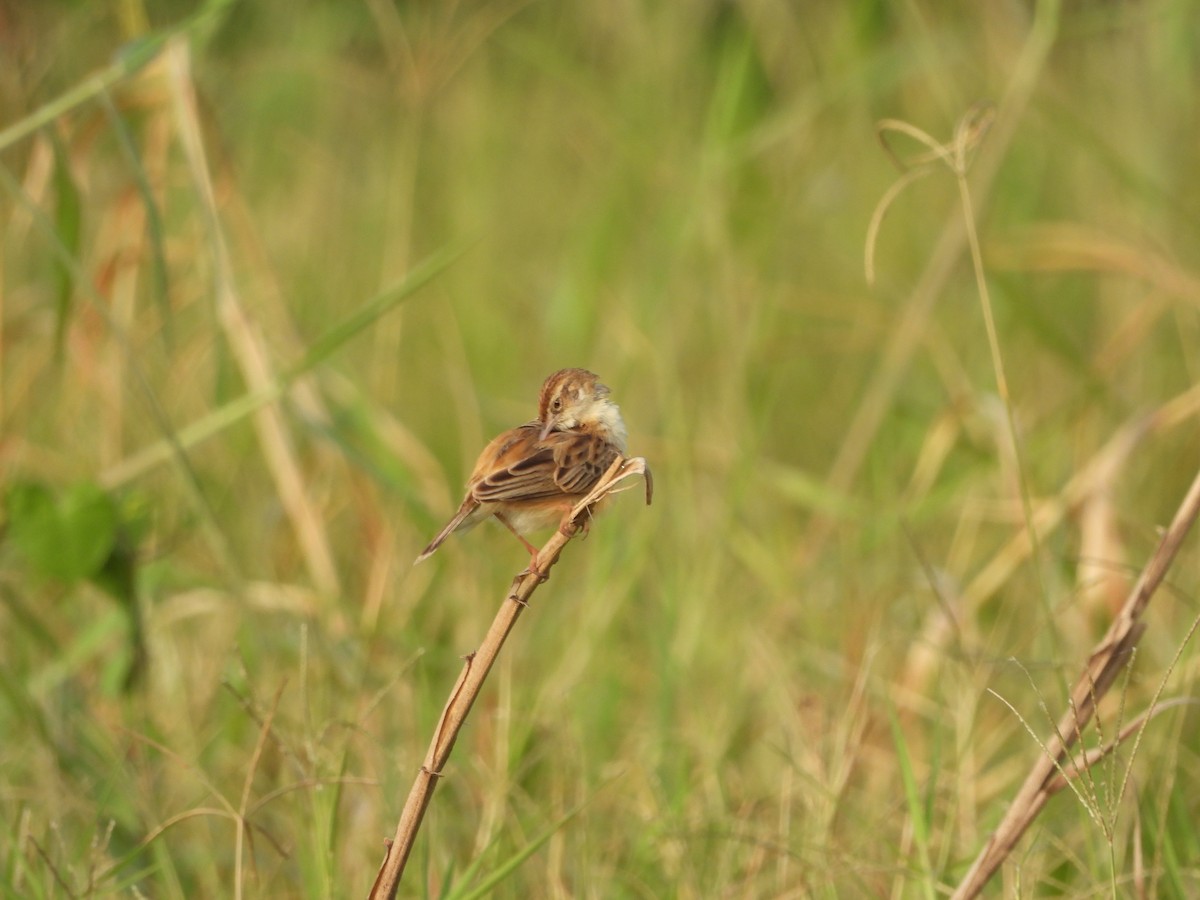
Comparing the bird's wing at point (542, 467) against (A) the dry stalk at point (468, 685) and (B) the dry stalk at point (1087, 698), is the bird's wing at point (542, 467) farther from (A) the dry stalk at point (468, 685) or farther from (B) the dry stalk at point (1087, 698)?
(B) the dry stalk at point (1087, 698)

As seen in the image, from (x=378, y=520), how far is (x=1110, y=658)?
2.13 metres

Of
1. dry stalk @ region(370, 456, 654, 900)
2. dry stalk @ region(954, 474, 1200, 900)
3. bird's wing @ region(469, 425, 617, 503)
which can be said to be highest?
bird's wing @ region(469, 425, 617, 503)

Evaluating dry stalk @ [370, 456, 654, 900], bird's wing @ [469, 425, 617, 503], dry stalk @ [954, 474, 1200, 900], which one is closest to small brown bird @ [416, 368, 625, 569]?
bird's wing @ [469, 425, 617, 503]

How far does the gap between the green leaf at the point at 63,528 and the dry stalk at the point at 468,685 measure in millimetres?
1271

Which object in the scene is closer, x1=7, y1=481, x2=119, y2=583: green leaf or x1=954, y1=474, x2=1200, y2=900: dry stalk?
x1=954, y1=474, x2=1200, y2=900: dry stalk

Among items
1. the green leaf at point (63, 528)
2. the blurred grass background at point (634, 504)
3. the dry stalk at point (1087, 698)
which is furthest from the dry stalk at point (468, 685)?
the green leaf at point (63, 528)

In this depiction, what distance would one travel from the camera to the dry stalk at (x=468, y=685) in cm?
125

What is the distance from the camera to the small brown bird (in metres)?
1.60

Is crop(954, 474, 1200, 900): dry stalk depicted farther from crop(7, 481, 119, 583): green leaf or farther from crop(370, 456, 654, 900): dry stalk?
crop(7, 481, 119, 583): green leaf

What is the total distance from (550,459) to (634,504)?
81.9 inches

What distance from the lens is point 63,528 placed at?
7.89ft

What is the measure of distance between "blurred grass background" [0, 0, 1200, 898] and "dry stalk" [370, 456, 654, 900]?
1.19 feet

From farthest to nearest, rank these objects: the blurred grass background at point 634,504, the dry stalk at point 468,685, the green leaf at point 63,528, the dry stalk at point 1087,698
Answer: the green leaf at point 63,528 → the blurred grass background at point 634,504 → the dry stalk at point 1087,698 → the dry stalk at point 468,685

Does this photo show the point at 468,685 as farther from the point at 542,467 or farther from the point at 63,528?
the point at 63,528
